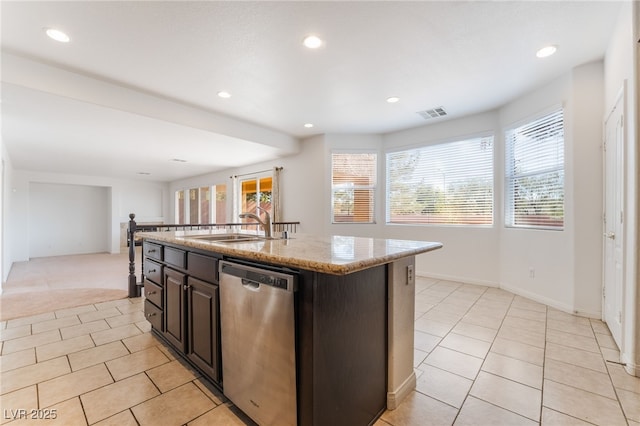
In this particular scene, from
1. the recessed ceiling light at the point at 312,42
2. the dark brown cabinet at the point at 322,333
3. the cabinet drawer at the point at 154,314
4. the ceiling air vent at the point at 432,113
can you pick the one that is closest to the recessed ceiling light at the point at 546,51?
the ceiling air vent at the point at 432,113

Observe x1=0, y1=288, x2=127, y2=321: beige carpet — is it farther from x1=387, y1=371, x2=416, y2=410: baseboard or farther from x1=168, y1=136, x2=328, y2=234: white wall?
x1=387, y1=371, x2=416, y2=410: baseboard

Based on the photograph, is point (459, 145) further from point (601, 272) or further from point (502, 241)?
point (601, 272)

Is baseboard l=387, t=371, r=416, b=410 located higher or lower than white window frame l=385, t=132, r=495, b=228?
lower

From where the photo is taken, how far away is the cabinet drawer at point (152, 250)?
2352 mm

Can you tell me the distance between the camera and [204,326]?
1.77 m

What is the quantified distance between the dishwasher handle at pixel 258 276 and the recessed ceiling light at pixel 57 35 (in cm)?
250

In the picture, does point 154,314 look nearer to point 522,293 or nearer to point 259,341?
point 259,341

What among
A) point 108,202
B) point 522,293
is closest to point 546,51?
point 522,293

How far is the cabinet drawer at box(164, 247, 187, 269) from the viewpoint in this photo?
77.8 inches

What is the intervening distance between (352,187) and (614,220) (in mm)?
3556

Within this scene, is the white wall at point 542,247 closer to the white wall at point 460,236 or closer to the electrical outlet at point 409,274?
the white wall at point 460,236

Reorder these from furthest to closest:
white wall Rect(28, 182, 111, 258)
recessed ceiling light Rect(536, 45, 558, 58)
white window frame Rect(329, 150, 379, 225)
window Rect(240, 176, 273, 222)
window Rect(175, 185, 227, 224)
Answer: window Rect(175, 185, 227, 224)
white wall Rect(28, 182, 111, 258)
window Rect(240, 176, 273, 222)
white window frame Rect(329, 150, 379, 225)
recessed ceiling light Rect(536, 45, 558, 58)

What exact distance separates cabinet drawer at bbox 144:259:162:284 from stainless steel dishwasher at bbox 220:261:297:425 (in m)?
1.07

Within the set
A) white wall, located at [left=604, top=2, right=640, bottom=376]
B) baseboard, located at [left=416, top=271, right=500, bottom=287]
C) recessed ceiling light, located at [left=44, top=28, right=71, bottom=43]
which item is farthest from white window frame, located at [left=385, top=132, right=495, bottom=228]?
recessed ceiling light, located at [left=44, top=28, right=71, bottom=43]
